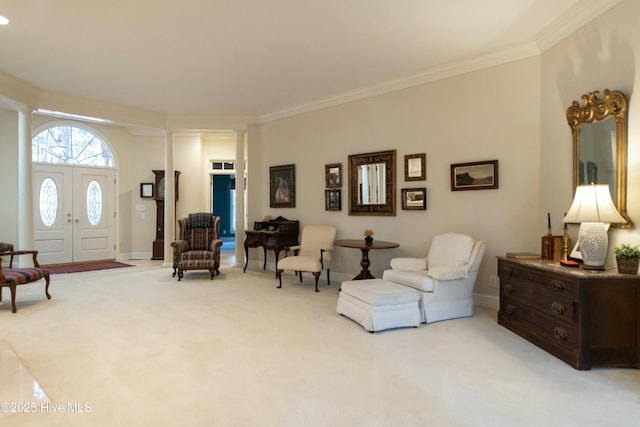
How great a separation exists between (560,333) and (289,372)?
6.96 ft

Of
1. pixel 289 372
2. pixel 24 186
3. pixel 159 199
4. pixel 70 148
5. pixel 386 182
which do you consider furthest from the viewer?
pixel 159 199

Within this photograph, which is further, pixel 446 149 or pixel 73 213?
pixel 73 213

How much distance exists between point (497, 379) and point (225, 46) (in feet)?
13.6

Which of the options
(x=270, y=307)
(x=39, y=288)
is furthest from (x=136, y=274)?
(x=270, y=307)

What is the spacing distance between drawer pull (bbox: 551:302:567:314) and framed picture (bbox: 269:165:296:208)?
455 cm

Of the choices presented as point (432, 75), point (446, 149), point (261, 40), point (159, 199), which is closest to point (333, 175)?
point (446, 149)

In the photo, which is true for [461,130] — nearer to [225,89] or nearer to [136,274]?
[225,89]

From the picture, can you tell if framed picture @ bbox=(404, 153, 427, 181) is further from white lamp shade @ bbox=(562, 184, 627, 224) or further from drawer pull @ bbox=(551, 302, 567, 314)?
drawer pull @ bbox=(551, 302, 567, 314)

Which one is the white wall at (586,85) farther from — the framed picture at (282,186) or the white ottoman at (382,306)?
the framed picture at (282,186)

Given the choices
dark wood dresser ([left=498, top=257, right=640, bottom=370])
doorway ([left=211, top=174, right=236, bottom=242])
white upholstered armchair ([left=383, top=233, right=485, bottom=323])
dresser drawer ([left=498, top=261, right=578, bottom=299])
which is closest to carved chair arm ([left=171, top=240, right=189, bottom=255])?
white upholstered armchair ([left=383, top=233, right=485, bottom=323])

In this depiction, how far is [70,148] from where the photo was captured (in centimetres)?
797

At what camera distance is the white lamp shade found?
2879 millimetres

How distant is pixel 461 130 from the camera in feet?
15.6

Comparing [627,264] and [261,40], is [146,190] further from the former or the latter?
[627,264]
